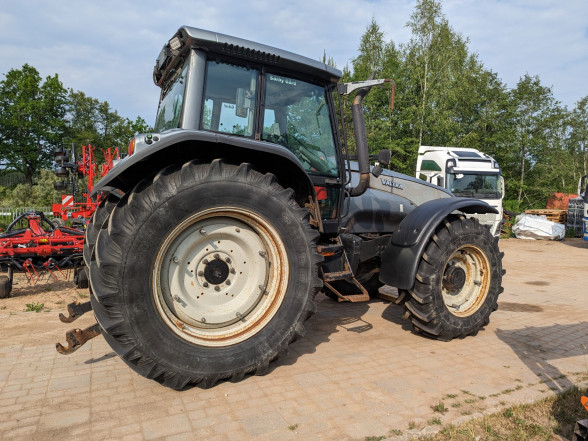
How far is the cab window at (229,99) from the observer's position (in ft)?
11.2

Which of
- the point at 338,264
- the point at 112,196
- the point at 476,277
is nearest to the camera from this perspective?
the point at 112,196

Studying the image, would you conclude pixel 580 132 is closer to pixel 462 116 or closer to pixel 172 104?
pixel 462 116

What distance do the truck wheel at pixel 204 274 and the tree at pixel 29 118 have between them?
39058 millimetres

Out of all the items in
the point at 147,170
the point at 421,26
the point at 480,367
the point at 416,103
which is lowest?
the point at 480,367

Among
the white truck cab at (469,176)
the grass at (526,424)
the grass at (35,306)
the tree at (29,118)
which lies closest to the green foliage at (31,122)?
the tree at (29,118)

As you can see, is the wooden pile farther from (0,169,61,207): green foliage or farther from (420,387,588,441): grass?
(0,169,61,207): green foliage

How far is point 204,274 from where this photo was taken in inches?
126

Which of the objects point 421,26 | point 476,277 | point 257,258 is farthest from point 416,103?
point 257,258

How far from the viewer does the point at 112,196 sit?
3541 millimetres

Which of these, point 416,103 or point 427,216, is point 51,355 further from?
point 416,103

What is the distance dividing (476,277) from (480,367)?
1.31 m

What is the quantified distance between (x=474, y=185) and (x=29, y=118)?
3693cm

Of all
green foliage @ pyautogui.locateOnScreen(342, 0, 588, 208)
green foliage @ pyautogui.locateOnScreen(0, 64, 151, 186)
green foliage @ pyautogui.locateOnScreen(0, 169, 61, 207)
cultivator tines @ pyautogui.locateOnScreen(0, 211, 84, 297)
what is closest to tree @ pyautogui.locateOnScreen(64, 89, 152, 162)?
green foliage @ pyautogui.locateOnScreen(0, 64, 151, 186)

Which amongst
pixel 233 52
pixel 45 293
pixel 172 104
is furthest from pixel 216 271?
pixel 45 293
